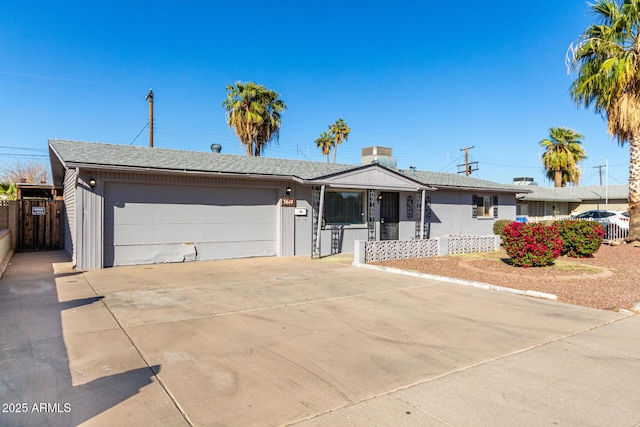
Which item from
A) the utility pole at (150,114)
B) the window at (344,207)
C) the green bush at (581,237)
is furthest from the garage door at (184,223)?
the utility pole at (150,114)

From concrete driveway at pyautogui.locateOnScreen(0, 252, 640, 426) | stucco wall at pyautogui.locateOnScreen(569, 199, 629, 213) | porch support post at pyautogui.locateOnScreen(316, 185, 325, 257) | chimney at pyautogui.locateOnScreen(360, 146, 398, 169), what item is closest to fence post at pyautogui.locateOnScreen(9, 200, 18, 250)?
concrete driveway at pyautogui.locateOnScreen(0, 252, 640, 426)

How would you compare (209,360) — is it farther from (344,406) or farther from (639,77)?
(639,77)

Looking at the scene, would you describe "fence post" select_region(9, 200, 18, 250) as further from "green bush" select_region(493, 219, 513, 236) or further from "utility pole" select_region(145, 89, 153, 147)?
"green bush" select_region(493, 219, 513, 236)

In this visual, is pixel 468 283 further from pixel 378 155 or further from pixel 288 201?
pixel 378 155

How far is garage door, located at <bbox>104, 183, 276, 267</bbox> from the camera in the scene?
34.8 feet

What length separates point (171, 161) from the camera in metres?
11.7

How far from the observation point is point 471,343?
4.77 metres

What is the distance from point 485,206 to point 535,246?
9.70 metres

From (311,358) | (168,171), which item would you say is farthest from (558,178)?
(311,358)

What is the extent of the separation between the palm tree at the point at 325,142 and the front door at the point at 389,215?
85.8 ft

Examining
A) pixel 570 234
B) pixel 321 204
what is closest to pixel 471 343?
pixel 321 204

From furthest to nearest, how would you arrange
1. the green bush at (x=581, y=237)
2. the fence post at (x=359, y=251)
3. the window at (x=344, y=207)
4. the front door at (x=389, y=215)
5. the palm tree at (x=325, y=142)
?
the palm tree at (x=325, y=142)
the front door at (x=389, y=215)
the window at (x=344, y=207)
the green bush at (x=581, y=237)
the fence post at (x=359, y=251)

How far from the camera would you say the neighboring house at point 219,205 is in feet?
33.6

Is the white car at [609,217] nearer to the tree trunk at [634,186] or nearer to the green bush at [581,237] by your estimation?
the tree trunk at [634,186]
